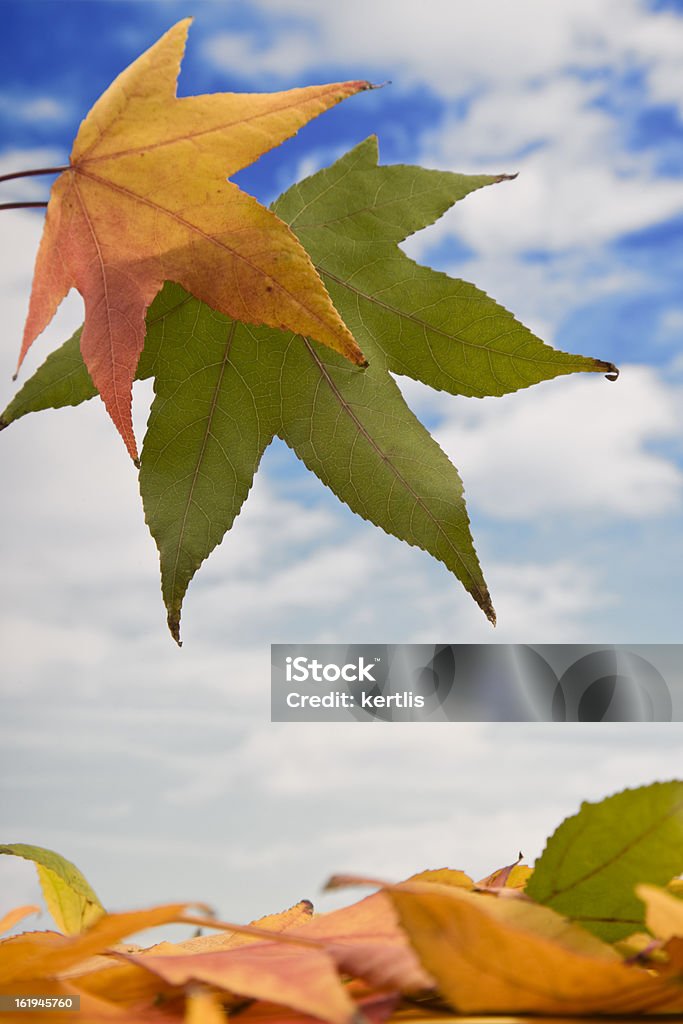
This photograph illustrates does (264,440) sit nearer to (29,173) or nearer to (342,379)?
(342,379)

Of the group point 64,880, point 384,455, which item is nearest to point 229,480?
point 384,455

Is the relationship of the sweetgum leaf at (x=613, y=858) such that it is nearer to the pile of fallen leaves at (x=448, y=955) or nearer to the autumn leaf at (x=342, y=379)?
the pile of fallen leaves at (x=448, y=955)

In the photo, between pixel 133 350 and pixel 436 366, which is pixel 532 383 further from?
pixel 133 350

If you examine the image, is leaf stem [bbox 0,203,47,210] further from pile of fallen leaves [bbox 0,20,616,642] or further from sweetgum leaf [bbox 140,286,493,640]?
sweetgum leaf [bbox 140,286,493,640]

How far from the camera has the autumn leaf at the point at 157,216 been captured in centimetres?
33

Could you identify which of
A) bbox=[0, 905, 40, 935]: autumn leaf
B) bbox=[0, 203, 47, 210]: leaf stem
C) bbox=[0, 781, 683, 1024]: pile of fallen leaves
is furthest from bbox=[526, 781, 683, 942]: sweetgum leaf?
bbox=[0, 203, 47, 210]: leaf stem

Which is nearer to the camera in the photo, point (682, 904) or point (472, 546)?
point (682, 904)

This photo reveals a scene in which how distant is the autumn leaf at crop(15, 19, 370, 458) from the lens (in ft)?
1.09

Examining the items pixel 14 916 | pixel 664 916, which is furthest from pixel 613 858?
Answer: pixel 14 916

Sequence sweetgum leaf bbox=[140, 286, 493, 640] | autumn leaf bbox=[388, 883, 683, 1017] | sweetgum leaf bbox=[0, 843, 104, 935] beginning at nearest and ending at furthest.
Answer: autumn leaf bbox=[388, 883, 683, 1017] < sweetgum leaf bbox=[0, 843, 104, 935] < sweetgum leaf bbox=[140, 286, 493, 640]

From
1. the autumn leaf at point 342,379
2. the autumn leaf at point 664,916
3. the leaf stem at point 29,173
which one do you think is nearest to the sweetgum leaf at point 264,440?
the autumn leaf at point 342,379

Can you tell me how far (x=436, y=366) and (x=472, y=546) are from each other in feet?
0.34

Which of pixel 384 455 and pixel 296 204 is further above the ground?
pixel 296 204

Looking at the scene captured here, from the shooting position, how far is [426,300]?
473 mm
